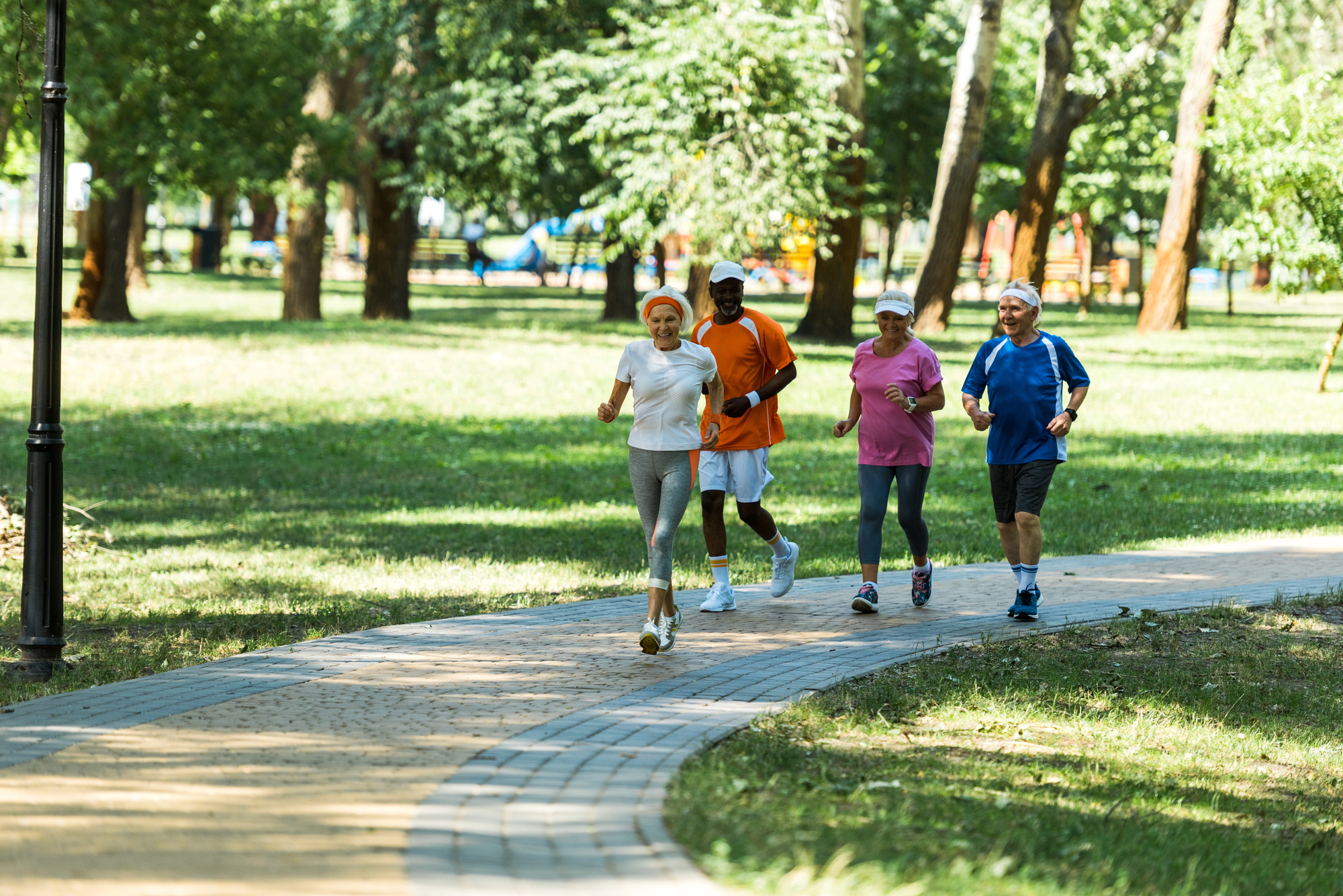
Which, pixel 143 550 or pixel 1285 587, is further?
pixel 143 550

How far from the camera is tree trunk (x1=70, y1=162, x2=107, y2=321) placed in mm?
29203

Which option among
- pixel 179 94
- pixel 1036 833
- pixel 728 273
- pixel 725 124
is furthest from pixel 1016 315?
pixel 179 94

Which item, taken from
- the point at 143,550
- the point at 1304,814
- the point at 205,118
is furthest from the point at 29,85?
the point at 1304,814

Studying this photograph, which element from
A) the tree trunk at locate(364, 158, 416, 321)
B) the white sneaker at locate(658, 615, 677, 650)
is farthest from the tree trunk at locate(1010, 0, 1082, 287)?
the white sneaker at locate(658, 615, 677, 650)

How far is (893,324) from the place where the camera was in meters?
7.90

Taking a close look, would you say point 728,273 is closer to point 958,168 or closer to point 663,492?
point 663,492

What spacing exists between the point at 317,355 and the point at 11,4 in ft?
22.7

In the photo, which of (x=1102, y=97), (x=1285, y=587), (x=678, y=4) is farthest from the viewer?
(x=1102, y=97)

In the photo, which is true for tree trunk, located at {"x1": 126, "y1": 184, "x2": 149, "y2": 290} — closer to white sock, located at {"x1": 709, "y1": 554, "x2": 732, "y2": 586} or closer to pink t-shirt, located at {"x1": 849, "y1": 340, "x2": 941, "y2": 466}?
white sock, located at {"x1": 709, "y1": 554, "x2": 732, "y2": 586}

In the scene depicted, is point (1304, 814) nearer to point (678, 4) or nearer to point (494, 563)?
point (494, 563)

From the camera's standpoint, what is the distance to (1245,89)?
A: 22.2 meters

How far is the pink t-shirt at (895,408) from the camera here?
7.90m

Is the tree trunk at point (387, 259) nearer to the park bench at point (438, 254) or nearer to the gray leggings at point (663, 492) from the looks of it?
the gray leggings at point (663, 492)

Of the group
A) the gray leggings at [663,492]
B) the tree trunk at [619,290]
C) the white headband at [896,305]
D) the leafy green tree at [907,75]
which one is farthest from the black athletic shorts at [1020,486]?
the leafy green tree at [907,75]
